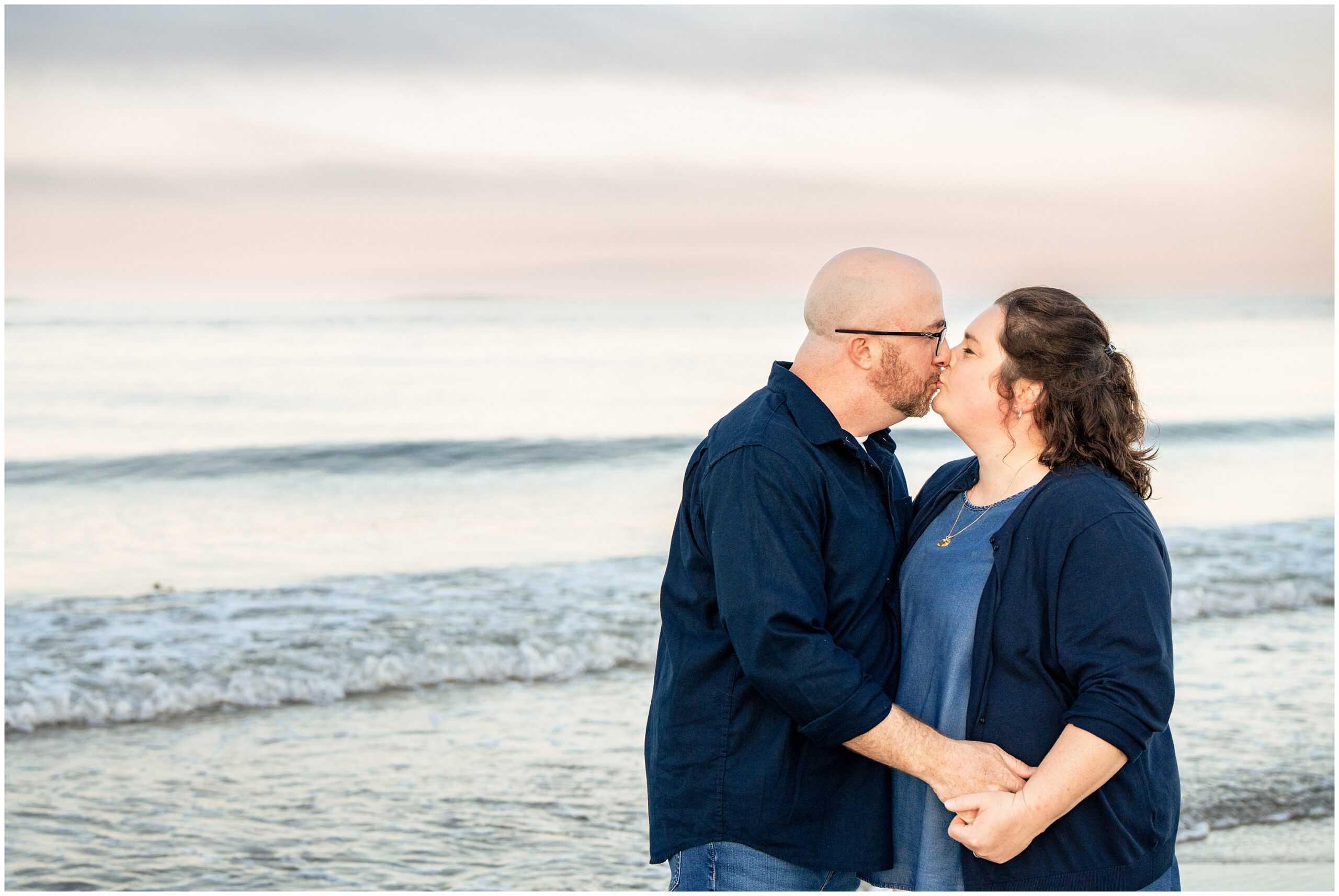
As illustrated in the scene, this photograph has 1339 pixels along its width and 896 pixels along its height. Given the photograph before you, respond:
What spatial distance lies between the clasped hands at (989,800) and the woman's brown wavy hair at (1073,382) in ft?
2.15

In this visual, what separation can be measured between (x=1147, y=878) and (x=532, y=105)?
19955 millimetres

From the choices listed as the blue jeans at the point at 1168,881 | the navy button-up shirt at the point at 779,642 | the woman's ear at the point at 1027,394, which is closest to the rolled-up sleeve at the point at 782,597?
the navy button-up shirt at the point at 779,642

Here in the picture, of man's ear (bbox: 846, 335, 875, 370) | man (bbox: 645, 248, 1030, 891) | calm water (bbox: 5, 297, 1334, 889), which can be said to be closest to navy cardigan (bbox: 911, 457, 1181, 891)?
man (bbox: 645, 248, 1030, 891)

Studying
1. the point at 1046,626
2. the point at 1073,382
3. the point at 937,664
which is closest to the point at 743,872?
the point at 937,664

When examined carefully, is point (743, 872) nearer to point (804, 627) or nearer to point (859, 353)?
point (804, 627)

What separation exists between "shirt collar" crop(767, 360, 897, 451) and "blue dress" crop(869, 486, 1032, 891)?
1.24ft

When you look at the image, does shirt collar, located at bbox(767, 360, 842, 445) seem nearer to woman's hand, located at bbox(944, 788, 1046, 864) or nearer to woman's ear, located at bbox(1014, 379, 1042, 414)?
woman's ear, located at bbox(1014, 379, 1042, 414)

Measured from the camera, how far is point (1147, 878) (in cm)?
248

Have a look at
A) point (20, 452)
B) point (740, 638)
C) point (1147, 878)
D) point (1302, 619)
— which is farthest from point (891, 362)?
point (20, 452)

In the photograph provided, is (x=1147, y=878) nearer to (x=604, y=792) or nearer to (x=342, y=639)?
(x=604, y=792)

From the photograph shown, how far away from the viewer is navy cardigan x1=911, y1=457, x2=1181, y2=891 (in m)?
2.32

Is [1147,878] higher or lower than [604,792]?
higher

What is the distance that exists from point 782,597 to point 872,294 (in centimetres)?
76

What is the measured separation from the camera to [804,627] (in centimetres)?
240
